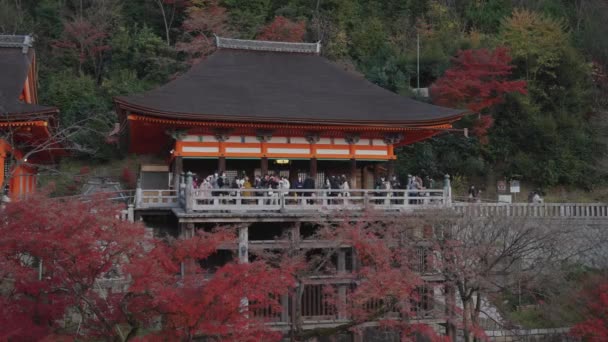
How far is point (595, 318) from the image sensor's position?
14.8 meters

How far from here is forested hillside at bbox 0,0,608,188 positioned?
30391 mm

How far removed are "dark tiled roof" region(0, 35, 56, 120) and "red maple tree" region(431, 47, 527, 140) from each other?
18.5m

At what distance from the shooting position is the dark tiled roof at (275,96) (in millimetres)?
17594

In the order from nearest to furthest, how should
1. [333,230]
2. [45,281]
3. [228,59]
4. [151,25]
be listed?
[45,281] → [333,230] → [228,59] → [151,25]

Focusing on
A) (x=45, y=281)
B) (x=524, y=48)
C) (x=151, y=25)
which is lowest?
(x=45, y=281)

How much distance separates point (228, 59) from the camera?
22.4 meters

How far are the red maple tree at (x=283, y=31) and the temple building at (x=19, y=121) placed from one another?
587 inches

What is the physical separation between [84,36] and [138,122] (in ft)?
69.1

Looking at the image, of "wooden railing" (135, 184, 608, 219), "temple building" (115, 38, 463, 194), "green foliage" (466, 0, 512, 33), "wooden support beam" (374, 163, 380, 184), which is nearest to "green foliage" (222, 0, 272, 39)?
"temple building" (115, 38, 463, 194)

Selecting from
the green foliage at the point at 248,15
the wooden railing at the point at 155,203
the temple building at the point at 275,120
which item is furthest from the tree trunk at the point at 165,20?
the wooden railing at the point at 155,203

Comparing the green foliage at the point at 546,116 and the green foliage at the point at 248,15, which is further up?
the green foliage at the point at 248,15

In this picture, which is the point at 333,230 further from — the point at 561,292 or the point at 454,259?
the point at 561,292

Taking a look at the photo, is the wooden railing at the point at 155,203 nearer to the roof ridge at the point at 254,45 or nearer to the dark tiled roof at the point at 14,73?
the dark tiled roof at the point at 14,73

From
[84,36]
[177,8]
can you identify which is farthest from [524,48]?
[84,36]
